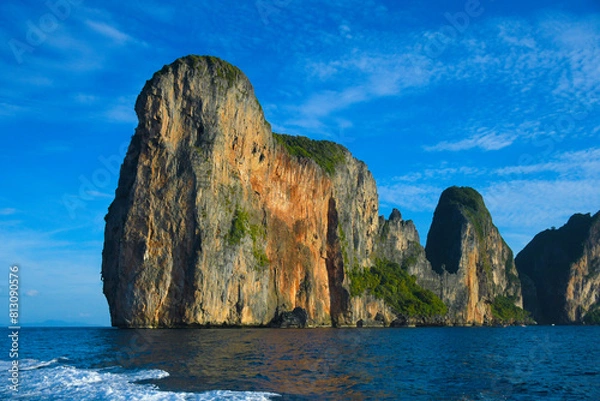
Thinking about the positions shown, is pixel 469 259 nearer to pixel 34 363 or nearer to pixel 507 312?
pixel 507 312

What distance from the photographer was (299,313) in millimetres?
86125

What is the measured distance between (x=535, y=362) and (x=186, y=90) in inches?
2215

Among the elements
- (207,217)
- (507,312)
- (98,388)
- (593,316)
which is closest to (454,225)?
(507,312)

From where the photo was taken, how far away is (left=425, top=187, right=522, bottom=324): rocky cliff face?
149 m

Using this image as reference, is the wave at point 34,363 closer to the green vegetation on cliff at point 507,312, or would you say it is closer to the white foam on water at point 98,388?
the white foam on water at point 98,388

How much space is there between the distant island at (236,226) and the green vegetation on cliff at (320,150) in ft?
1.53

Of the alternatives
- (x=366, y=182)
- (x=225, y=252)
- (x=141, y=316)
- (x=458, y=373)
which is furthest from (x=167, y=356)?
(x=366, y=182)

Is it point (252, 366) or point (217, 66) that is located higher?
point (217, 66)

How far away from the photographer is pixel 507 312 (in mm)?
171375

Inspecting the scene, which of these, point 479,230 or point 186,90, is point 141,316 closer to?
point 186,90

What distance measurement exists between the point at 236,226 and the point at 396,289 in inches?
2276

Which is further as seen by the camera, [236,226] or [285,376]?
[236,226]

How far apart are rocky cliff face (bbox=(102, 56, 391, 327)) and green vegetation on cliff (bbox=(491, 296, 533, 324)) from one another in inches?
3430

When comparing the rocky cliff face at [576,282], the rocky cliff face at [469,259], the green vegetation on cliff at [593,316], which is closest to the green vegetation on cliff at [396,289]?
the rocky cliff face at [469,259]
